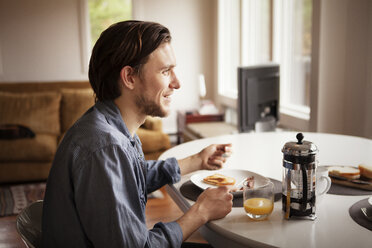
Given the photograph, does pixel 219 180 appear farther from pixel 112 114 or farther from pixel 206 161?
pixel 112 114

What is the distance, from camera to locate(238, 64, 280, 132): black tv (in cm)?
271

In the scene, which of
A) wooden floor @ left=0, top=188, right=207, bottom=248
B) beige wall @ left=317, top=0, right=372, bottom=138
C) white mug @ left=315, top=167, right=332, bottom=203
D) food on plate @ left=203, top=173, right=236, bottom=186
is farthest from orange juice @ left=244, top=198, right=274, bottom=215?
beige wall @ left=317, top=0, right=372, bottom=138

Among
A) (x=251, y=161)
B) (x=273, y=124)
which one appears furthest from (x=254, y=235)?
(x=273, y=124)

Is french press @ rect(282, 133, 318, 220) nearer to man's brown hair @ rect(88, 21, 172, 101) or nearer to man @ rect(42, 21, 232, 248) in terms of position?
man @ rect(42, 21, 232, 248)

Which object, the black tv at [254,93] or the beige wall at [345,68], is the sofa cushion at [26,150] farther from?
the beige wall at [345,68]

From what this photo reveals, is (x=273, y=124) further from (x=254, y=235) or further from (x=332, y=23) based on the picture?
(x=254, y=235)

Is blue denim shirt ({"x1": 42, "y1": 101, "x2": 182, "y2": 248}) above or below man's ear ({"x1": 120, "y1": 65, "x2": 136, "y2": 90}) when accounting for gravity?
below

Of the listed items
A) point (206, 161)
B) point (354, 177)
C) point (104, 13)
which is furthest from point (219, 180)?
point (104, 13)

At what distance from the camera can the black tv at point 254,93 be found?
8.88 feet

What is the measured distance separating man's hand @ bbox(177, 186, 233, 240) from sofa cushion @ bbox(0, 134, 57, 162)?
10.8ft

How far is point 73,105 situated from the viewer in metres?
4.68

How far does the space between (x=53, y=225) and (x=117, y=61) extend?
0.48 m

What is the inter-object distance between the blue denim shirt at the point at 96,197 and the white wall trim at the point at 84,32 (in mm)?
4768

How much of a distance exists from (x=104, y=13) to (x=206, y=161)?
4652mm
